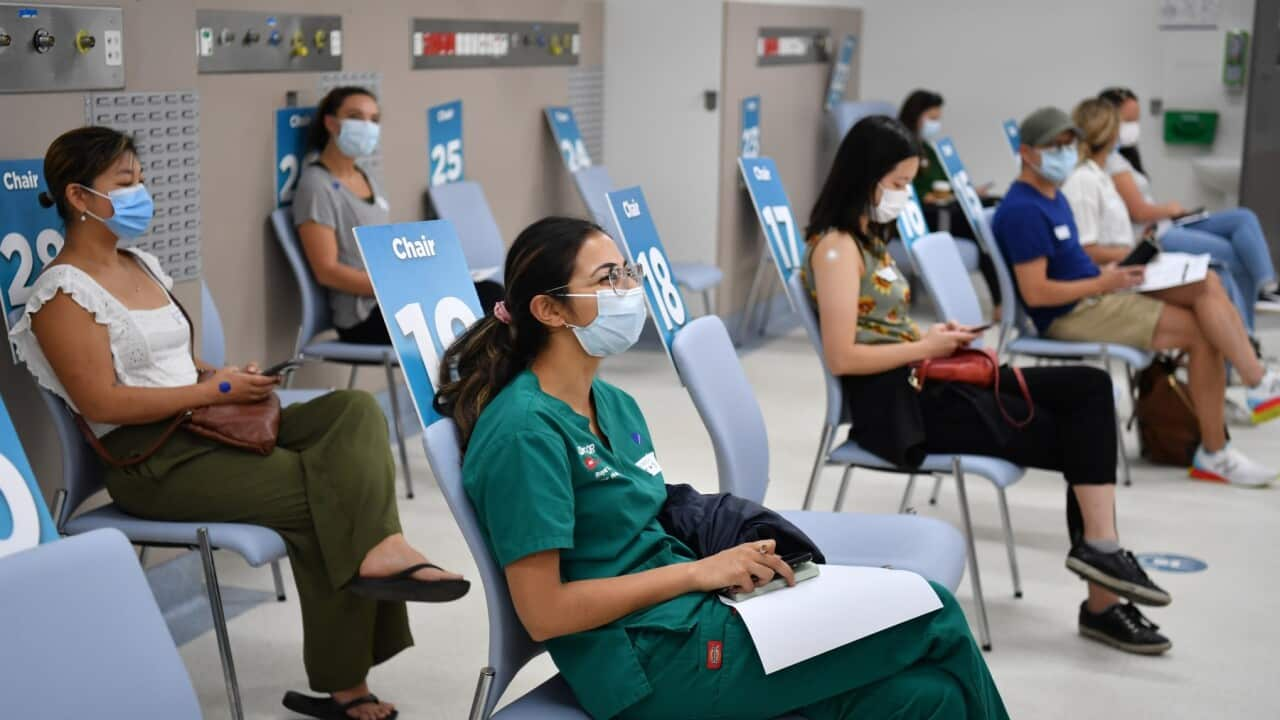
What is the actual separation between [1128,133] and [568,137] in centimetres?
297

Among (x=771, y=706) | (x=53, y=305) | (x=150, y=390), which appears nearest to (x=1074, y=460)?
(x=771, y=706)

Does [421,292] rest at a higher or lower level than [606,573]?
higher

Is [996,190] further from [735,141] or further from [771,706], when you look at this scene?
[771,706]

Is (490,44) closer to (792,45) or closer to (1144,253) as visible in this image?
(792,45)

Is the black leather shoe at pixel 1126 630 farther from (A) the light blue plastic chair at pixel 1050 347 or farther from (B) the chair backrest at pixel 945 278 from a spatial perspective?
(A) the light blue plastic chair at pixel 1050 347

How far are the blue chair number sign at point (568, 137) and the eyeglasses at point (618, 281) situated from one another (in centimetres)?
422

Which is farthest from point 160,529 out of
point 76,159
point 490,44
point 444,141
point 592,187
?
point 592,187

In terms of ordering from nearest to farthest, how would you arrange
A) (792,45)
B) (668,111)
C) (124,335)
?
(124,335)
(668,111)
(792,45)

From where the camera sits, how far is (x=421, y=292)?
2484 mm

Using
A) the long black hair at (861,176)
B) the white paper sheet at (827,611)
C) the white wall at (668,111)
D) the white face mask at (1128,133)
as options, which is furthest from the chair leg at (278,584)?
the white face mask at (1128,133)

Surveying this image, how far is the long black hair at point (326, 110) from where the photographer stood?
14.8 feet

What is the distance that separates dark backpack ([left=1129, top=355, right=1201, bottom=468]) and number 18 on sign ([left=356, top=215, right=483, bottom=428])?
129 inches

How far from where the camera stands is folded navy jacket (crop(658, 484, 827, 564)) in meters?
2.16

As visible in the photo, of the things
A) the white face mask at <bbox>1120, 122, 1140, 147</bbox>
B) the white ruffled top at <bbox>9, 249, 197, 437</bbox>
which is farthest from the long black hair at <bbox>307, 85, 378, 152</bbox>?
the white face mask at <bbox>1120, 122, 1140, 147</bbox>
